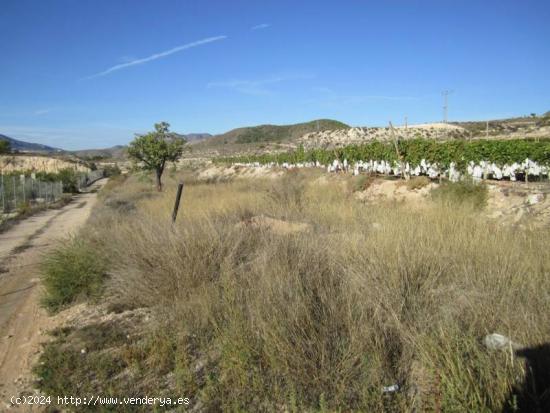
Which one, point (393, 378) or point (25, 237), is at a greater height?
point (393, 378)

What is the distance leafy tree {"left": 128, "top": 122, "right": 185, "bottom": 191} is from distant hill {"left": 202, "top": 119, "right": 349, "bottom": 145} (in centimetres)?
9949

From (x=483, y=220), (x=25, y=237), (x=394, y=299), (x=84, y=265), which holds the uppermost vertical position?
(x=483, y=220)

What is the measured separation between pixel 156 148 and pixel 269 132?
120740 millimetres

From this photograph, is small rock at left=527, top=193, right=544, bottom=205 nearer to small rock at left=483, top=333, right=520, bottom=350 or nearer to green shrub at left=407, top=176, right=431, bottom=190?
green shrub at left=407, top=176, right=431, bottom=190

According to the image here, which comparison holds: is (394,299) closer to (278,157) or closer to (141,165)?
(141,165)

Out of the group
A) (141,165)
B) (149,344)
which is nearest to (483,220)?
(149,344)

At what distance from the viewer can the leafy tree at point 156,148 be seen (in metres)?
29.8

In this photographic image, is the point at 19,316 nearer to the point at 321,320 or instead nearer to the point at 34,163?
the point at 321,320

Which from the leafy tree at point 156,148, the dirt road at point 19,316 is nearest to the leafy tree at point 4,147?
the leafy tree at point 156,148

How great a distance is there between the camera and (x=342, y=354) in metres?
3.28

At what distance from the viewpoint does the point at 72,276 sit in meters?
6.99

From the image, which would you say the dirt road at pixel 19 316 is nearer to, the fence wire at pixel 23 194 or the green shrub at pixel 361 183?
the fence wire at pixel 23 194

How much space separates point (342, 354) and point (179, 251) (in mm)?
3089

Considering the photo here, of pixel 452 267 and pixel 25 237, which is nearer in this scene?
pixel 452 267
